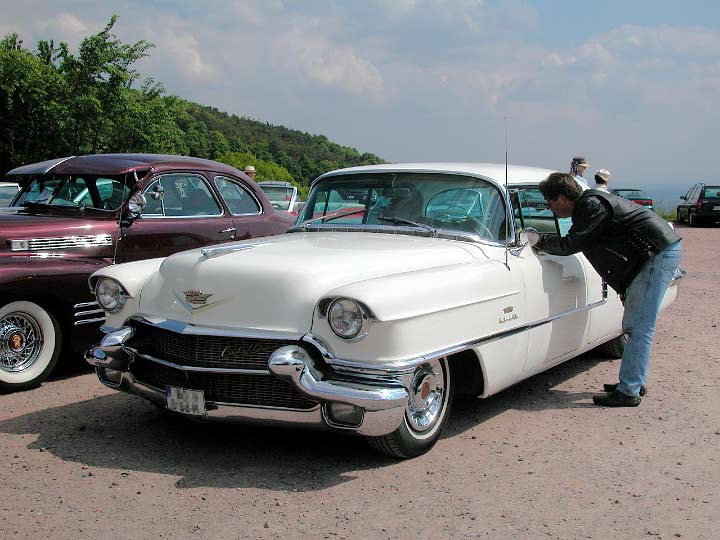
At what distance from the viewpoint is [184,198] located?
7301mm

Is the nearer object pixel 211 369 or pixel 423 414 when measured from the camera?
pixel 211 369

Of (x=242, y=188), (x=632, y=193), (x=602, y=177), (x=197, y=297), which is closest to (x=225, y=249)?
(x=197, y=297)

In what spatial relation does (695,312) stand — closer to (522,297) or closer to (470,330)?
(522,297)

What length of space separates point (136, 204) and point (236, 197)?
156cm

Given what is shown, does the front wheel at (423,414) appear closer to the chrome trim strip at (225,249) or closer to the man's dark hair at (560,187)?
the chrome trim strip at (225,249)

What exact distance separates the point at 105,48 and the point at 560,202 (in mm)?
23931

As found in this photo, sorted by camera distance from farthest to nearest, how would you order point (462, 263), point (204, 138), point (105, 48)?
point (204, 138) → point (105, 48) → point (462, 263)

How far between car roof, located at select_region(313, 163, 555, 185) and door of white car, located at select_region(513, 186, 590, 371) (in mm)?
116

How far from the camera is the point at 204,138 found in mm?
57656

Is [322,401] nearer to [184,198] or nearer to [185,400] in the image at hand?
[185,400]

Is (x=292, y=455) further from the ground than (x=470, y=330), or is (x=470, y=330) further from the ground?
(x=470, y=330)

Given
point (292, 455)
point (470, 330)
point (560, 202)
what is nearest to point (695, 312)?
point (560, 202)

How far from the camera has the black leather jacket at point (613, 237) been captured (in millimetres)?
5184

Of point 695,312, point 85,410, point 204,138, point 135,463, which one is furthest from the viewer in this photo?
point 204,138
